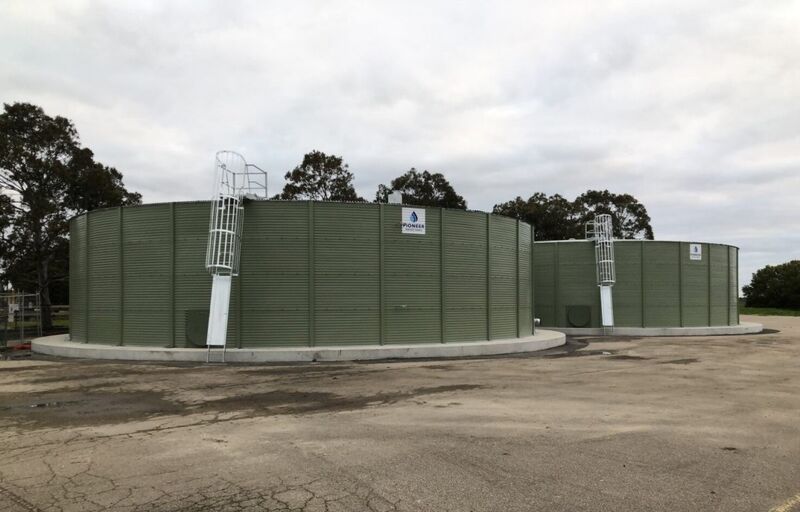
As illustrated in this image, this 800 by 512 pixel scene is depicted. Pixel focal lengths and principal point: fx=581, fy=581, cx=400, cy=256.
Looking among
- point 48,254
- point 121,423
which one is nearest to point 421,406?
point 121,423

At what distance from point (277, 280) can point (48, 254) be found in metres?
25.3

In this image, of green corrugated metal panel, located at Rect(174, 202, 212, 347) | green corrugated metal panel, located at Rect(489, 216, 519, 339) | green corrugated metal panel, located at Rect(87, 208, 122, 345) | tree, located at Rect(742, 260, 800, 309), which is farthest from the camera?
tree, located at Rect(742, 260, 800, 309)

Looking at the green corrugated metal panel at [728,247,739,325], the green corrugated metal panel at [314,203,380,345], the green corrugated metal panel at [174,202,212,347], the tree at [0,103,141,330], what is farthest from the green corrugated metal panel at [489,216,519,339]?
the tree at [0,103,141,330]

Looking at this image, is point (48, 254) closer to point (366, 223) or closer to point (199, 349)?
point (199, 349)

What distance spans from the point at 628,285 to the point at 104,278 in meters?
25.6

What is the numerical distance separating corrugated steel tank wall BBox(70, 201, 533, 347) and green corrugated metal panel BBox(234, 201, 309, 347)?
32 millimetres

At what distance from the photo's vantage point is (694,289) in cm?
3275

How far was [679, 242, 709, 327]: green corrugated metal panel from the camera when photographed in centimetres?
3241

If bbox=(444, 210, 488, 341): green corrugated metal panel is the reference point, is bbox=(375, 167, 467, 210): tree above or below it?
above

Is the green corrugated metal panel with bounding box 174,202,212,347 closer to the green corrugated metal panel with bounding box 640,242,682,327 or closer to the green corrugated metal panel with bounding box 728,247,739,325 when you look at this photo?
the green corrugated metal panel with bounding box 640,242,682,327

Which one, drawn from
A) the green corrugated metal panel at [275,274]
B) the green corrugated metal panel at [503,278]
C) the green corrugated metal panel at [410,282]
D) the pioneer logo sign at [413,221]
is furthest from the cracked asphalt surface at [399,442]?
the green corrugated metal panel at [503,278]

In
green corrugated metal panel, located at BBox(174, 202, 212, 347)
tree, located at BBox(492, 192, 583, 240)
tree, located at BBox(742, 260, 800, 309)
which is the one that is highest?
tree, located at BBox(492, 192, 583, 240)

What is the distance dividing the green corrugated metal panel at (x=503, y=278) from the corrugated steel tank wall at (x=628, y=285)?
10.3 metres

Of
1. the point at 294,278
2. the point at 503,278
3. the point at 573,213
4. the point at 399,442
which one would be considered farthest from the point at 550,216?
the point at 399,442
